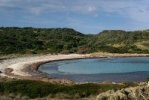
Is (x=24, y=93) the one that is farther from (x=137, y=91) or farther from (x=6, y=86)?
(x=137, y=91)

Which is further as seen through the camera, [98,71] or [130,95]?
[98,71]

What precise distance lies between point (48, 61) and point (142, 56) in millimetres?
31778

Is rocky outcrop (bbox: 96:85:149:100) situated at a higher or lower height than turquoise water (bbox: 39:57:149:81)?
higher

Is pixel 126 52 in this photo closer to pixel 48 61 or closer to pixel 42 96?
pixel 48 61

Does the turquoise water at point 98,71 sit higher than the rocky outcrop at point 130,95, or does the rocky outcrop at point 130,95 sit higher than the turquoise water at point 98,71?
the rocky outcrop at point 130,95

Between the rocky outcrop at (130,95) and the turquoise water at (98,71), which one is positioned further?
the turquoise water at (98,71)

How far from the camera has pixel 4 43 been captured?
130000 mm

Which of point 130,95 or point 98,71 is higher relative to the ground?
point 130,95

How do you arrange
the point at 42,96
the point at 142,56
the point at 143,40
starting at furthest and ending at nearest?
the point at 143,40 < the point at 142,56 < the point at 42,96

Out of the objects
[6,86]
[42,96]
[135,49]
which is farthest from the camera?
[135,49]

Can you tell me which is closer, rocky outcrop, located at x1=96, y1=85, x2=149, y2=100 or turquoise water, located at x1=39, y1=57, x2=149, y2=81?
rocky outcrop, located at x1=96, y1=85, x2=149, y2=100

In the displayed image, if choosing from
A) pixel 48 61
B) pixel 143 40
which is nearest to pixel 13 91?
pixel 48 61

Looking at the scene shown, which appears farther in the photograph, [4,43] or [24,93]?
[4,43]

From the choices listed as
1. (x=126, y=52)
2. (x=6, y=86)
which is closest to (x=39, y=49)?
(x=126, y=52)
